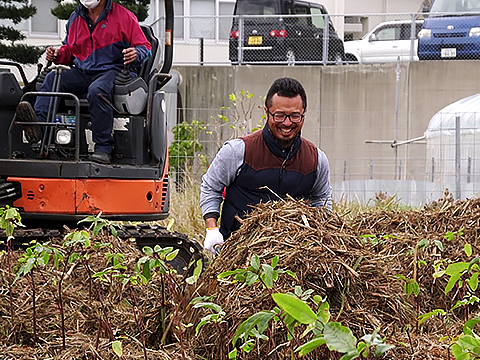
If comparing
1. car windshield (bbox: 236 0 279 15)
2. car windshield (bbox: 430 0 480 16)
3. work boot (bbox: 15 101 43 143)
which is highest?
car windshield (bbox: 236 0 279 15)

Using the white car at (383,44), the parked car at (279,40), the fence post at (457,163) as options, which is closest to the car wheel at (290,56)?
the parked car at (279,40)

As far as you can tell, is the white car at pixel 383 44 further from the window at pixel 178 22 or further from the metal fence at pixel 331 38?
the window at pixel 178 22

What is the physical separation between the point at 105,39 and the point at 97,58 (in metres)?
0.18

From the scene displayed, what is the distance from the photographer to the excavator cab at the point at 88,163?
6.37 metres

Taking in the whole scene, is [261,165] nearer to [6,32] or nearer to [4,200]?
[4,200]

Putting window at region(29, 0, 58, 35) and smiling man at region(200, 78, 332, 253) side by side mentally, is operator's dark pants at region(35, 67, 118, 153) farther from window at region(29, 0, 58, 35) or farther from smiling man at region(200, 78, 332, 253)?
window at region(29, 0, 58, 35)

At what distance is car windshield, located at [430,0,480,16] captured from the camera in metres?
19.5

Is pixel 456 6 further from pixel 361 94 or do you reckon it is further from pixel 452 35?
pixel 361 94

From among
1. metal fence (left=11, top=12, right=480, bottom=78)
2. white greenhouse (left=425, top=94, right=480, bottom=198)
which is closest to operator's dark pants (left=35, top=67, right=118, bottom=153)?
white greenhouse (left=425, top=94, right=480, bottom=198)

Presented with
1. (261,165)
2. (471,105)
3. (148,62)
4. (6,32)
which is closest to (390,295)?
(261,165)

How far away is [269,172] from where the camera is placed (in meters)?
5.07

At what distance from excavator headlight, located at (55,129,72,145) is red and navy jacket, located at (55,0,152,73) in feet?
1.71

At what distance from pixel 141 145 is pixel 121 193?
1.65 feet

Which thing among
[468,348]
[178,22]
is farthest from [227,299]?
[178,22]
